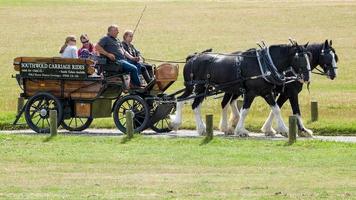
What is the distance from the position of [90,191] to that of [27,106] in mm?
10293

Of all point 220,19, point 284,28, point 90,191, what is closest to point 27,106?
point 90,191

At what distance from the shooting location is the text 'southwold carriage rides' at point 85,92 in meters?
26.5

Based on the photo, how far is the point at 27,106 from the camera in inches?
1064

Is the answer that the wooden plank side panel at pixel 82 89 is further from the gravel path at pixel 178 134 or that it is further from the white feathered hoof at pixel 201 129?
the white feathered hoof at pixel 201 129

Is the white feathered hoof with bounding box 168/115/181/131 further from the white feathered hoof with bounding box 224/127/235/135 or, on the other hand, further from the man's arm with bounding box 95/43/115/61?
the man's arm with bounding box 95/43/115/61

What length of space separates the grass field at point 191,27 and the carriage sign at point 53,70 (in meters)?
7.52

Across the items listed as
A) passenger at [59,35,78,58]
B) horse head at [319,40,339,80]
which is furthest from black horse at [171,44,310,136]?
passenger at [59,35,78,58]

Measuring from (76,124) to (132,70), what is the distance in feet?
8.71

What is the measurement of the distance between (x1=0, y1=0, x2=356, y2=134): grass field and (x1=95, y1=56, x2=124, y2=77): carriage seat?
791 cm

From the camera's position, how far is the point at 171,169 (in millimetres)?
19891

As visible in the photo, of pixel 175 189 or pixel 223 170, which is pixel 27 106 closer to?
pixel 223 170

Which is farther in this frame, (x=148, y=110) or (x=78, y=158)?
(x=148, y=110)

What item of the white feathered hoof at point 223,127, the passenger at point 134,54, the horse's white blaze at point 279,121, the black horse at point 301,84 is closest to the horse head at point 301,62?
the black horse at point 301,84

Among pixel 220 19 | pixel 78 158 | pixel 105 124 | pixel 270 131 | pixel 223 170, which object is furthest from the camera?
pixel 220 19
